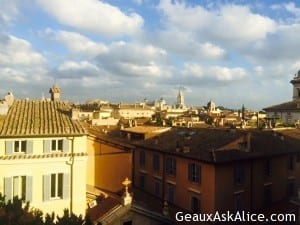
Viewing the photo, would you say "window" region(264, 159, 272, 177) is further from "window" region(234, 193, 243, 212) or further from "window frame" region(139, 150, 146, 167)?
"window frame" region(139, 150, 146, 167)

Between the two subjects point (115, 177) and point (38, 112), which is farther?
point (115, 177)

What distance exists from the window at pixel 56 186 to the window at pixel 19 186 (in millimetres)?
1104

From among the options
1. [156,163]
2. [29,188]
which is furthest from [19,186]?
[156,163]

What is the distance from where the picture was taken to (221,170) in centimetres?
2538

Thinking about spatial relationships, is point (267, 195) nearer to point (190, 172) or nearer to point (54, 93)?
point (190, 172)

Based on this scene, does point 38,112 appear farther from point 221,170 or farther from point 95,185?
point 221,170

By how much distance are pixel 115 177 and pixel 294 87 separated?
175 feet

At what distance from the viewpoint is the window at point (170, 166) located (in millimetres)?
29402

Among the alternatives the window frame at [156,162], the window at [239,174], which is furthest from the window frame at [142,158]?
the window at [239,174]

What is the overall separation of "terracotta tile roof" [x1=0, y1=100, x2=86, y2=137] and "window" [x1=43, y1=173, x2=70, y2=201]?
232 centimetres

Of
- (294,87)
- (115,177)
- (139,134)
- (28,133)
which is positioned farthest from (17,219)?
(294,87)

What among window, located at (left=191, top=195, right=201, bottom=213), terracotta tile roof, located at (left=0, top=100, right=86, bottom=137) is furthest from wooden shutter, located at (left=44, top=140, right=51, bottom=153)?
window, located at (left=191, top=195, right=201, bottom=213)

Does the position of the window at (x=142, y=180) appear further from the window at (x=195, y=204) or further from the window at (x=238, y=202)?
the window at (x=238, y=202)

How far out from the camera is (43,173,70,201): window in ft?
60.9
